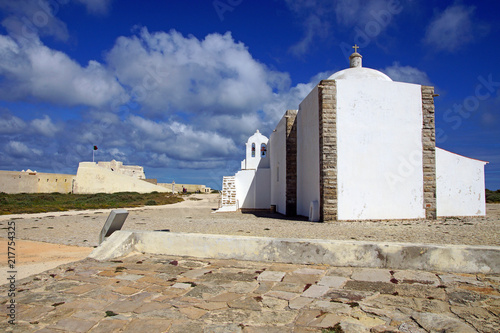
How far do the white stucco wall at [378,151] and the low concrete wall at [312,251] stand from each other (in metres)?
7.07

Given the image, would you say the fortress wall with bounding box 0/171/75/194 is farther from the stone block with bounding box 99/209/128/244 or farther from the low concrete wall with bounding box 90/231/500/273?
the low concrete wall with bounding box 90/231/500/273

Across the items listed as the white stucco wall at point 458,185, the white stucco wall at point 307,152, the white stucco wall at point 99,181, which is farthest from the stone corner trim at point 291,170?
the white stucco wall at point 99,181

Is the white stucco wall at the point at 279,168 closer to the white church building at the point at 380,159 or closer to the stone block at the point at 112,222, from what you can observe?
the white church building at the point at 380,159

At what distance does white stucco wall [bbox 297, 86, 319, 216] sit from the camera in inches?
505

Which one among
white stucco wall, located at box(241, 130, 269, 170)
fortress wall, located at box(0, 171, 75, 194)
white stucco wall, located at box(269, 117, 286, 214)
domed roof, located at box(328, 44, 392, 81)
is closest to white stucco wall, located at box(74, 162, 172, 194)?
fortress wall, located at box(0, 171, 75, 194)

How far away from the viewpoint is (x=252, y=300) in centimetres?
364

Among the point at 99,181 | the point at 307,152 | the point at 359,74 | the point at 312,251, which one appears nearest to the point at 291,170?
the point at 307,152

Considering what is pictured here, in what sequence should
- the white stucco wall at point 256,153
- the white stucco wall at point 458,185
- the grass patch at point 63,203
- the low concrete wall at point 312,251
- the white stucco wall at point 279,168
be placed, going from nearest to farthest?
the low concrete wall at point 312,251 → the white stucco wall at point 458,185 → the white stucco wall at point 279,168 → the grass patch at point 63,203 → the white stucco wall at point 256,153

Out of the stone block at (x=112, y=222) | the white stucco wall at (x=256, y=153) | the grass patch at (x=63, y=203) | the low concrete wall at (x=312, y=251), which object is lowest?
the grass patch at (x=63, y=203)

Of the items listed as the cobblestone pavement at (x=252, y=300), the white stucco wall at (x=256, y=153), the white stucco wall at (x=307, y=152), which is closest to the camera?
the cobblestone pavement at (x=252, y=300)

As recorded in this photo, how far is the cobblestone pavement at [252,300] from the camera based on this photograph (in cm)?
302

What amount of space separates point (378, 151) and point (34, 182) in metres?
38.2

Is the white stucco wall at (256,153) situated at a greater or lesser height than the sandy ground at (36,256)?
greater

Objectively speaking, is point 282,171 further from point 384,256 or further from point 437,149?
point 384,256
